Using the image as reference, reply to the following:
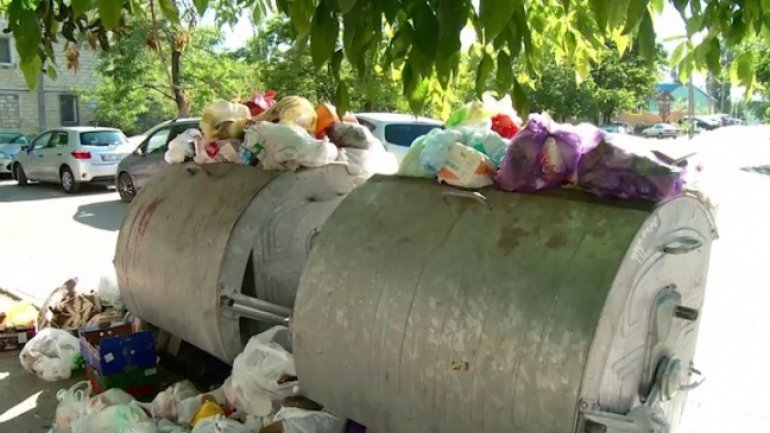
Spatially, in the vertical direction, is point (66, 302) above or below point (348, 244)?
below

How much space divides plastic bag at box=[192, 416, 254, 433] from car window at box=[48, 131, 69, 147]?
15.4m

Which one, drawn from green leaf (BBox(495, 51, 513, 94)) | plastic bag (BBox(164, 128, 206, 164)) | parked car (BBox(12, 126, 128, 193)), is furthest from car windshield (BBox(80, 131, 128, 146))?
green leaf (BBox(495, 51, 513, 94))

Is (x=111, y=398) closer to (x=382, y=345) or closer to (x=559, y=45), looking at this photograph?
(x=382, y=345)

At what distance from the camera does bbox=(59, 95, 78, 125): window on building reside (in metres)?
35.5

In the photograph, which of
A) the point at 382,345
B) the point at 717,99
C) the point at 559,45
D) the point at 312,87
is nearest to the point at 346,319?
the point at 382,345

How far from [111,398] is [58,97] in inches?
1371

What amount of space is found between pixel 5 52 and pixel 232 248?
114ft

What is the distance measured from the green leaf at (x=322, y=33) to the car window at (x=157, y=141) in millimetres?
12748

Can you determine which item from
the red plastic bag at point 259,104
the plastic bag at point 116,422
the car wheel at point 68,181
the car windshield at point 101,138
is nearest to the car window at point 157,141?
the car windshield at point 101,138

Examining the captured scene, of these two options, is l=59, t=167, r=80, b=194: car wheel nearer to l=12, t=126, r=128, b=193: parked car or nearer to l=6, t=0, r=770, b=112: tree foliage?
l=12, t=126, r=128, b=193: parked car

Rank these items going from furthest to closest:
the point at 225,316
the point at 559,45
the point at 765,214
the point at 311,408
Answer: the point at 765,214
the point at 559,45
the point at 225,316
the point at 311,408

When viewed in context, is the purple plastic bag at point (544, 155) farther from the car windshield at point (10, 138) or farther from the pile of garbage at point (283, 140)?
the car windshield at point (10, 138)

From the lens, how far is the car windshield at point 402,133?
461 inches

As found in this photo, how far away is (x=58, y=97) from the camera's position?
3503 cm
